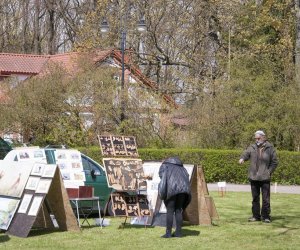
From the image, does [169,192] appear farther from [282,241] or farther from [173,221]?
[282,241]

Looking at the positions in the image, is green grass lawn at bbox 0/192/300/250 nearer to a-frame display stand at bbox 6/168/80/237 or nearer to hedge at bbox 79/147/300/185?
a-frame display stand at bbox 6/168/80/237

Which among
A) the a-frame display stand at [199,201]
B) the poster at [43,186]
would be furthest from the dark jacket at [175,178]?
the poster at [43,186]

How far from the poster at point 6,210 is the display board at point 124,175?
6.01 feet

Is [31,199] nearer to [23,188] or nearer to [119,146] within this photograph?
[23,188]

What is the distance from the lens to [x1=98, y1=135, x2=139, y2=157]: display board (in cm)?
1303

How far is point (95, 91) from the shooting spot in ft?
103

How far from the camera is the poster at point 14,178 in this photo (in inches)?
480

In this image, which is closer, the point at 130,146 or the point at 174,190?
the point at 174,190

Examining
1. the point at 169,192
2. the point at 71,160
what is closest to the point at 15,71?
the point at 71,160

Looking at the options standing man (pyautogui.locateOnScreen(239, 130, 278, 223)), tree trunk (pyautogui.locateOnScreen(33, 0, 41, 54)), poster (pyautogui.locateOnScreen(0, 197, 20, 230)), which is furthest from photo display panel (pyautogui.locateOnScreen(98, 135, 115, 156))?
tree trunk (pyautogui.locateOnScreen(33, 0, 41, 54))

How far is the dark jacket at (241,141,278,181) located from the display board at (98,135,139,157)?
8.23 ft

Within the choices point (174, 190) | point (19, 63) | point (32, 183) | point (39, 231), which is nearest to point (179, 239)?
point (174, 190)

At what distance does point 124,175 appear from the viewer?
1288 centimetres

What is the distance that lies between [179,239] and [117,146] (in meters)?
2.54
